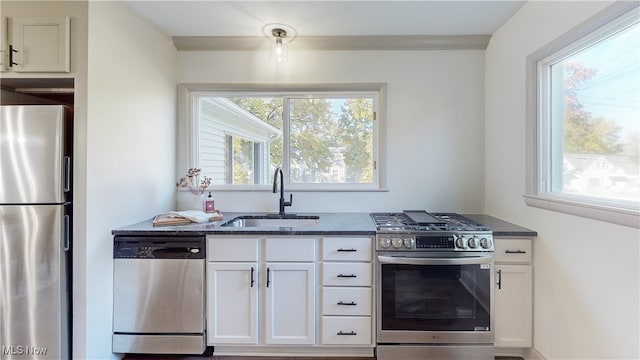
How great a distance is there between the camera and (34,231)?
176 centimetres

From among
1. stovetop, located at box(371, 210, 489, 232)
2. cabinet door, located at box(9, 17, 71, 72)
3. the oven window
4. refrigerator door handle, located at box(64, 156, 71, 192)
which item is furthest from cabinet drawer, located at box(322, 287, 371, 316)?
cabinet door, located at box(9, 17, 71, 72)

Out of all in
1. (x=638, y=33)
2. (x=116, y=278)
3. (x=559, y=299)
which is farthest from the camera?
(x=116, y=278)

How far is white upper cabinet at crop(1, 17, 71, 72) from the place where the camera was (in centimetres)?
178

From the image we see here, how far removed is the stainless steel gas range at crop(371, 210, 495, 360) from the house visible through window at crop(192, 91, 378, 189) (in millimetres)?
930

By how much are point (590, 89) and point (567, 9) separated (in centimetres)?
49

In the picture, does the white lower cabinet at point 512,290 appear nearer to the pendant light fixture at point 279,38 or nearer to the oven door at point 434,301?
the oven door at point 434,301

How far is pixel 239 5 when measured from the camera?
7.14 feet

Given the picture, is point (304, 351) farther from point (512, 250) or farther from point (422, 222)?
point (512, 250)

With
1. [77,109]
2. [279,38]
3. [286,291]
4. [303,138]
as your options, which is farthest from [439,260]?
[77,109]

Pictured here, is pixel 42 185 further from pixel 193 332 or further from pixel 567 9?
pixel 567 9

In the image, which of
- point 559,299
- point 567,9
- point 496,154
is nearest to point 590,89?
point 567,9

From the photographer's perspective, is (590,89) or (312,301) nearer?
(590,89)

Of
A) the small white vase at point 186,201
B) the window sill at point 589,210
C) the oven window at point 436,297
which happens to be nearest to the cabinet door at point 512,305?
the oven window at point 436,297

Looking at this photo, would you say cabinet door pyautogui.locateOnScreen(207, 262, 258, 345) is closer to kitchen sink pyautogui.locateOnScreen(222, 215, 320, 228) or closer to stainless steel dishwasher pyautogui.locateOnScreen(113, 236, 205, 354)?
stainless steel dishwasher pyautogui.locateOnScreen(113, 236, 205, 354)
